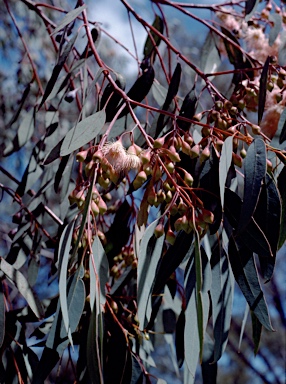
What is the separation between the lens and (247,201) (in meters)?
0.94

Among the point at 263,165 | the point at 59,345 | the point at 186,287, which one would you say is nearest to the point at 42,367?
the point at 59,345

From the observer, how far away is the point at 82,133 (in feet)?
3.67

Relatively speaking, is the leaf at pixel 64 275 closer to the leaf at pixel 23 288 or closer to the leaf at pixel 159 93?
the leaf at pixel 23 288

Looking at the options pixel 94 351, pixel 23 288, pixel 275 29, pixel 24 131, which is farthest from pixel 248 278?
pixel 24 131

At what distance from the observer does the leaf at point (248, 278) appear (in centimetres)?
104

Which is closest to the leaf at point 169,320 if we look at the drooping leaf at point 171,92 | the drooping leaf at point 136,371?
the drooping leaf at point 136,371

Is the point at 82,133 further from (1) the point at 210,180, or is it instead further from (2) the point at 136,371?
(2) the point at 136,371

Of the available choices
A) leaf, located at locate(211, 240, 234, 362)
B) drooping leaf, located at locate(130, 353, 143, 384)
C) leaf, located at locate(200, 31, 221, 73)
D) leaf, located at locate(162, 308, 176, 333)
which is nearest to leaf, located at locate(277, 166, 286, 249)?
leaf, located at locate(211, 240, 234, 362)

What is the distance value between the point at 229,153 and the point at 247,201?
0.12 m

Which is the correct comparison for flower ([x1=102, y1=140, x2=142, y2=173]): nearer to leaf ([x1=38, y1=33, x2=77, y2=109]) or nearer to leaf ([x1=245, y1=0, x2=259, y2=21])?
leaf ([x1=38, y1=33, x2=77, y2=109])

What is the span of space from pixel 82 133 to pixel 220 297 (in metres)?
0.42

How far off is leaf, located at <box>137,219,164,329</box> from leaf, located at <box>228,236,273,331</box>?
152 millimetres

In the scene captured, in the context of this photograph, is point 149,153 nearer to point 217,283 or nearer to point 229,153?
point 229,153

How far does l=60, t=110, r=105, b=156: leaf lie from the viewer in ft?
3.60
